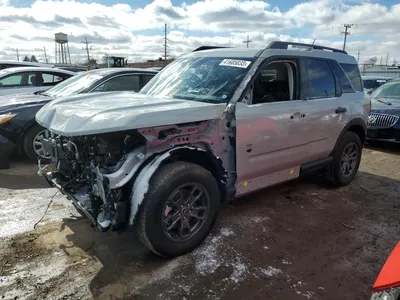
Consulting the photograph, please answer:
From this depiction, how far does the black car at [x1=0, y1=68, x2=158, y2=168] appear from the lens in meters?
5.44

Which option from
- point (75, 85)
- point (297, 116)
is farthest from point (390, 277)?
point (75, 85)

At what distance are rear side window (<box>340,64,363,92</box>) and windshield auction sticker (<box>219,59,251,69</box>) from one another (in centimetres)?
198

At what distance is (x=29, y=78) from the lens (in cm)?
828

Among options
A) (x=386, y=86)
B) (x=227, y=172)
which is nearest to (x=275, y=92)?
(x=227, y=172)

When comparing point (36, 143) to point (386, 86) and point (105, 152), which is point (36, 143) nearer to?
point (105, 152)

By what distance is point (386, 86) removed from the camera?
8750 millimetres

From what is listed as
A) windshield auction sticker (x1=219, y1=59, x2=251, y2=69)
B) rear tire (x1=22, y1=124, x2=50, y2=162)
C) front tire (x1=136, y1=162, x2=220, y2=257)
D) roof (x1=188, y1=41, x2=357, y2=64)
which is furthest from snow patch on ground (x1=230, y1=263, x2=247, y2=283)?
rear tire (x1=22, y1=124, x2=50, y2=162)

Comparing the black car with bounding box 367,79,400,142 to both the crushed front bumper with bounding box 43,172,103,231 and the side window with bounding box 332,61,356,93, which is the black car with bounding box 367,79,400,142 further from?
the crushed front bumper with bounding box 43,172,103,231

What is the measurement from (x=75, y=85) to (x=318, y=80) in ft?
15.1

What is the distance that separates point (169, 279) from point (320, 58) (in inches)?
135

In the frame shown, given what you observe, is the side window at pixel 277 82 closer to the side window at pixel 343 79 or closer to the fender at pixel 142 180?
the side window at pixel 343 79

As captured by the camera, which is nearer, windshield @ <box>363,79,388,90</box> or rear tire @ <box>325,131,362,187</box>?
rear tire @ <box>325,131,362,187</box>

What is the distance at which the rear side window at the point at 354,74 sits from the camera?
4.92 m

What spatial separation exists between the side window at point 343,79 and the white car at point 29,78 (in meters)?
6.54
